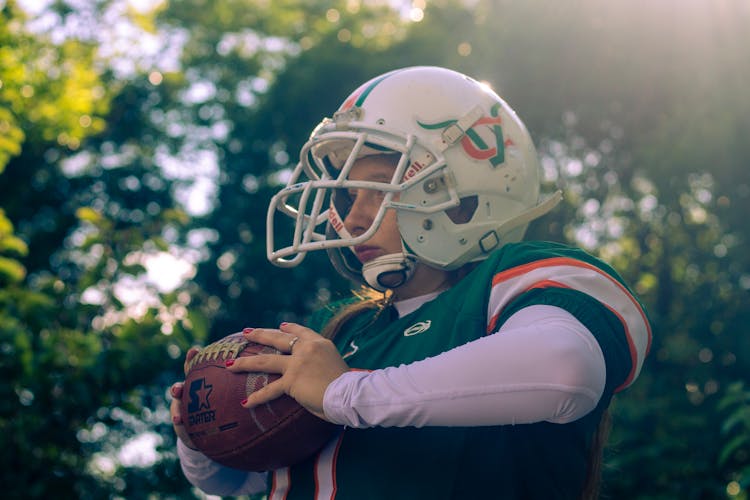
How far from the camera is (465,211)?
271 centimetres

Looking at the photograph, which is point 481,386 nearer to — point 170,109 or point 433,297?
point 433,297

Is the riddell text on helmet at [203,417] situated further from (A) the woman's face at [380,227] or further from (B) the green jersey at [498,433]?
(A) the woman's face at [380,227]

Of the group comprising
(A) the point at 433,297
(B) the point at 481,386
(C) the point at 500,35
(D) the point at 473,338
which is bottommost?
(C) the point at 500,35

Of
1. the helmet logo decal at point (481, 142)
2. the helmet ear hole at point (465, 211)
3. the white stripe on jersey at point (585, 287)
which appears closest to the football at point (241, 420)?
the white stripe on jersey at point (585, 287)

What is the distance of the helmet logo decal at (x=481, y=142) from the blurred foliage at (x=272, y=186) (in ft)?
3.75

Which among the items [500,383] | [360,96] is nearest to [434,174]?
[360,96]

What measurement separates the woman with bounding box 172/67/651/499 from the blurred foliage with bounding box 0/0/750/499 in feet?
3.33

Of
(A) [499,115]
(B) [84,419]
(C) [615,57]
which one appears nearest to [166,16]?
(C) [615,57]

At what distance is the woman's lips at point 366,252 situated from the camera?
2730mm

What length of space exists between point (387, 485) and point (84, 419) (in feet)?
12.9

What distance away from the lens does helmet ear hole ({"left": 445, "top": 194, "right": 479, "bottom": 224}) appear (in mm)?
2701

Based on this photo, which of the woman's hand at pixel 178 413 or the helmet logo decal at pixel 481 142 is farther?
the helmet logo decal at pixel 481 142

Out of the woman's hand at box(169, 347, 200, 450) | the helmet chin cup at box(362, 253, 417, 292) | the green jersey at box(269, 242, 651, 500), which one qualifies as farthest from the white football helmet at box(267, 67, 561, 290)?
the woman's hand at box(169, 347, 200, 450)

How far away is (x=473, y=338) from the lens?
2225 mm
